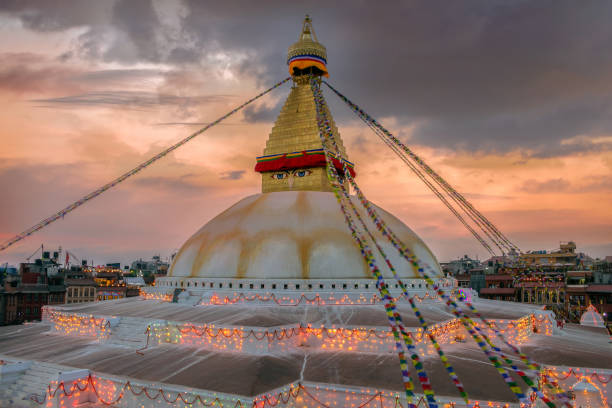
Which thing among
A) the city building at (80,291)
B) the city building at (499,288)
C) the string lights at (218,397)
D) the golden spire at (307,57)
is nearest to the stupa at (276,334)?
the string lights at (218,397)

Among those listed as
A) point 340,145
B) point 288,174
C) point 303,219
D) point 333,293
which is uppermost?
point 340,145

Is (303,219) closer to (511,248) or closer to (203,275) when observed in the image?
(203,275)

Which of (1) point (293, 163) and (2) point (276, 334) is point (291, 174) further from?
(2) point (276, 334)

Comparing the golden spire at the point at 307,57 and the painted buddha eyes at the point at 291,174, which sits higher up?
the golden spire at the point at 307,57

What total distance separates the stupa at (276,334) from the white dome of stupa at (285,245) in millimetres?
52

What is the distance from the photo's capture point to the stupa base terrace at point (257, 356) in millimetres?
8500

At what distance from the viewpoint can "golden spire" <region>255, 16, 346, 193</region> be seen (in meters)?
18.5

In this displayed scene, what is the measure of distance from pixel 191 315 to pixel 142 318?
1447 mm

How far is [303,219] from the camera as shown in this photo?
51.5ft

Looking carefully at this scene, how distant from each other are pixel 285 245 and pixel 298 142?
604 cm

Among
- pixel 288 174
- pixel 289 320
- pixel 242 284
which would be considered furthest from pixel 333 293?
pixel 288 174

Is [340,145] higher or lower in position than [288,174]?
higher

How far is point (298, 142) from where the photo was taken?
1889 cm

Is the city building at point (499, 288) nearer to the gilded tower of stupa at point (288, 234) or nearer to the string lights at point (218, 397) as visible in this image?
the gilded tower of stupa at point (288, 234)
